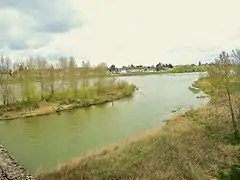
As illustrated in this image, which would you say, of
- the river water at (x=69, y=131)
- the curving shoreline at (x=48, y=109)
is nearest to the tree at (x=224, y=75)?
the river water at (x=69, y=131)

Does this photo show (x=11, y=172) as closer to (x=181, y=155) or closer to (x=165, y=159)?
(x=165, y=159)

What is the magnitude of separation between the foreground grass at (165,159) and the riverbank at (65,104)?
26.8 metres

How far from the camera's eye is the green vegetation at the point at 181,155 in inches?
584

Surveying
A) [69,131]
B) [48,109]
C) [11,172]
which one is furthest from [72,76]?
[11,172]

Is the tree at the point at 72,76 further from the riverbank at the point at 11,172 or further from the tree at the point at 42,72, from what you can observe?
the riverbank at the point at 11,172

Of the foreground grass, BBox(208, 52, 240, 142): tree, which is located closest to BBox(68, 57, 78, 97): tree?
the foreground grass

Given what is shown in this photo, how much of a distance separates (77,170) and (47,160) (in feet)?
18.8

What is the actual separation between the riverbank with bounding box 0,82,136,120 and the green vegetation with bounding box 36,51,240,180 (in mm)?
26618

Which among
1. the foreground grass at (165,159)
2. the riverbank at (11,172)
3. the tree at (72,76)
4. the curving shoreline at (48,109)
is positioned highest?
the tree at (72,76)

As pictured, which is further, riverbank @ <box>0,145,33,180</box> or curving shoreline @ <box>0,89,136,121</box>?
curving shoreline @ <box>0,89,136,121</box>

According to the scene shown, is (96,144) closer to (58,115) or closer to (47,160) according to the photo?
(47,160)

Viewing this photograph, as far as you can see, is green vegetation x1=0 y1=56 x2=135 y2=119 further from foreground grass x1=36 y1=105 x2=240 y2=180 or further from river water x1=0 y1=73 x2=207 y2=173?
foreground grass x1=36 y1=105 x2=240 y2=180

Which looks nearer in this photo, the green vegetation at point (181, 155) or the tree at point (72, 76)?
the green vegetation at point (181, 155)

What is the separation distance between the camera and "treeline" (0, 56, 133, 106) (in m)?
52.2
